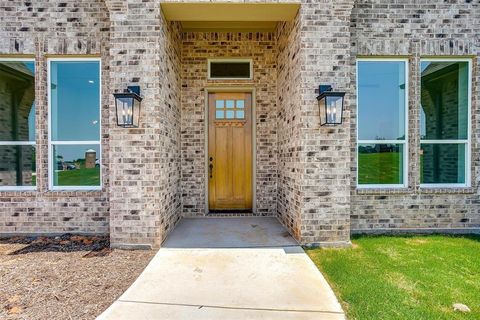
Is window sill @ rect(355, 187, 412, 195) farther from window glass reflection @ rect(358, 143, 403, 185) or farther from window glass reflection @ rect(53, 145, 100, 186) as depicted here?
window glass reflection @ rect(53, 145, 100, 186)

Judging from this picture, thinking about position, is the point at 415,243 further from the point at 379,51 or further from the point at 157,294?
the point at 157,294

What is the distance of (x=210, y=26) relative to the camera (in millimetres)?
5250

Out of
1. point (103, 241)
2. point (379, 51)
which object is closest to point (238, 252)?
point (103, 241)

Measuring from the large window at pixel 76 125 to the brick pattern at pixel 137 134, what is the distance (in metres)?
1.01

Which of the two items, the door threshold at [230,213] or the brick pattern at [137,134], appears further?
the door threshold at [230,213]

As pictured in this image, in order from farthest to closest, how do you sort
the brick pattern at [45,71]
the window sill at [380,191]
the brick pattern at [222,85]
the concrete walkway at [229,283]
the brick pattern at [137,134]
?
the brick pattern at [222,85] → the window sill at [380,191] → the brick pattern at [45,71] → the brick pattern at [137,134] → the concrete walkway at [229,283]

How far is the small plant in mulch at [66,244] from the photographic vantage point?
402 centimetres

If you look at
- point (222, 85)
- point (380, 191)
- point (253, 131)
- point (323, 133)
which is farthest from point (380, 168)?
point (222, 85)

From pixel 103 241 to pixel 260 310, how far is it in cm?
296

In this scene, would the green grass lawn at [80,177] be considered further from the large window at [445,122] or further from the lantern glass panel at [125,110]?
the large window at [445,122]

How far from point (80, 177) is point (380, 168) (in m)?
5.17

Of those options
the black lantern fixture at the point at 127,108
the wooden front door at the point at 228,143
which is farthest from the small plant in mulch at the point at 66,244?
the wooden front door at the point at 228,143

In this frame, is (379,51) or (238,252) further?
(379,51)

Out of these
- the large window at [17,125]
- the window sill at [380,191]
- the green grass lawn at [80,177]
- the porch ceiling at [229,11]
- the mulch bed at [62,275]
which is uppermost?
the porch ceiling at [229,11]
